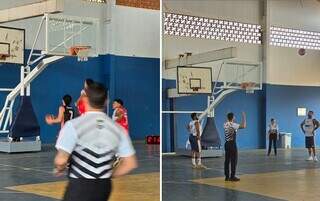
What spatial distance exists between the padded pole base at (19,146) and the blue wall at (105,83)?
3101 mm

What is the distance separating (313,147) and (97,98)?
227 inches

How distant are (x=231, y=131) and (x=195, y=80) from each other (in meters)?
2.69

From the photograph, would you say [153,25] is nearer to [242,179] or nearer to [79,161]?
[242,179]

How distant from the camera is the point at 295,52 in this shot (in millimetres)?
9398

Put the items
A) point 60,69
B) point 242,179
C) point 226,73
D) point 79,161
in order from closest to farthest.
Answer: point 79,161
point 242,179
point 226,73
point 60,69

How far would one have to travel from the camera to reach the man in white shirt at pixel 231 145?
1015cm

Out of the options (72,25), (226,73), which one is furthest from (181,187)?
(72,25)

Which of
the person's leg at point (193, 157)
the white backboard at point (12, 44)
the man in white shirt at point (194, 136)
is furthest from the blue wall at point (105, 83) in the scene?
the man in white shirt at point (194, 136)

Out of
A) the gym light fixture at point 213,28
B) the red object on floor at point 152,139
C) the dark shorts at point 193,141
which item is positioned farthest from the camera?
the red object on floor at point 152,139

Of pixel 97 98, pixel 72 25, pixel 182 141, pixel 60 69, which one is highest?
pixel 72 25

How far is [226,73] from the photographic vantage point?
13.8 meters

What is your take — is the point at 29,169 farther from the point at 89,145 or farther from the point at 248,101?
the point at 89,145

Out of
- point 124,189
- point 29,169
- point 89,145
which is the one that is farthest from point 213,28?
point 89,145

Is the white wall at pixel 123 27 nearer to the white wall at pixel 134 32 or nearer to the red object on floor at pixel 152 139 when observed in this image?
the white wall at pixel 134 32
